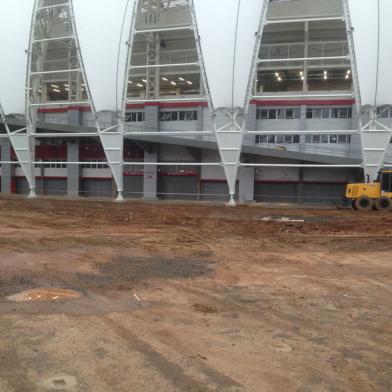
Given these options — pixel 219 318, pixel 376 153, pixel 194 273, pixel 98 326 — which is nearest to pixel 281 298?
pixel 219 318

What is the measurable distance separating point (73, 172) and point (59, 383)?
155ft

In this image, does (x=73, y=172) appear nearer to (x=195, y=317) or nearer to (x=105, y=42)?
(x=105, y=42)

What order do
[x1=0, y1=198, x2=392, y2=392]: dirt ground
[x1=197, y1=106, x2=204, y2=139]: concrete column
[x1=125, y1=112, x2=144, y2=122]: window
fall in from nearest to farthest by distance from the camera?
[x1=0, y1=198, x2=392, y2=392]: dirt ground < [x1=197, y1=106, x2=204, y2=139]: concrete column < [x1=125, y1=112, x2=144, y2=122]: window

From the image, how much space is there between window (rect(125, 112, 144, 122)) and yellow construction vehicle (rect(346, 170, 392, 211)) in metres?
24.9

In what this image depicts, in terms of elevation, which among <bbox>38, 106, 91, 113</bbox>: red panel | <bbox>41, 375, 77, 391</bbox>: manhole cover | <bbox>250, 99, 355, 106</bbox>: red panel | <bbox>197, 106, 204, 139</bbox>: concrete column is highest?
<bbox>250, 99, 355, 106</bbox>: red panel

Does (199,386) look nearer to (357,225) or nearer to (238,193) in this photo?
(357,225)

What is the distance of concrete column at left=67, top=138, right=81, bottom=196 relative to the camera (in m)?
50.2

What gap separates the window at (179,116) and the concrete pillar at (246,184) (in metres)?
7.18

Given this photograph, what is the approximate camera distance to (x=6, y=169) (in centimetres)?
5412

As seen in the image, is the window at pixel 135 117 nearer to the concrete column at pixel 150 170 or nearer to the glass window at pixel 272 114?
the concrete column at pixel 150 170

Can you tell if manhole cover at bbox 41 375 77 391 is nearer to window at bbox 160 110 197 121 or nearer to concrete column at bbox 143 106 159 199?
window at bbox 160 110 197 121

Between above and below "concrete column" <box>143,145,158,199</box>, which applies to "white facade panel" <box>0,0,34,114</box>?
above

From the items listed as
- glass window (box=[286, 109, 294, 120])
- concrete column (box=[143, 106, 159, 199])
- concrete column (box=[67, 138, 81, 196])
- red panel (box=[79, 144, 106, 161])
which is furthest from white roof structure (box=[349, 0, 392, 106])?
concrete column (box=[67, 138, 81, 196])

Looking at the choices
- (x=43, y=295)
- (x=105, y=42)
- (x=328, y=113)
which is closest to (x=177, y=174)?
(x=105, y=42)
